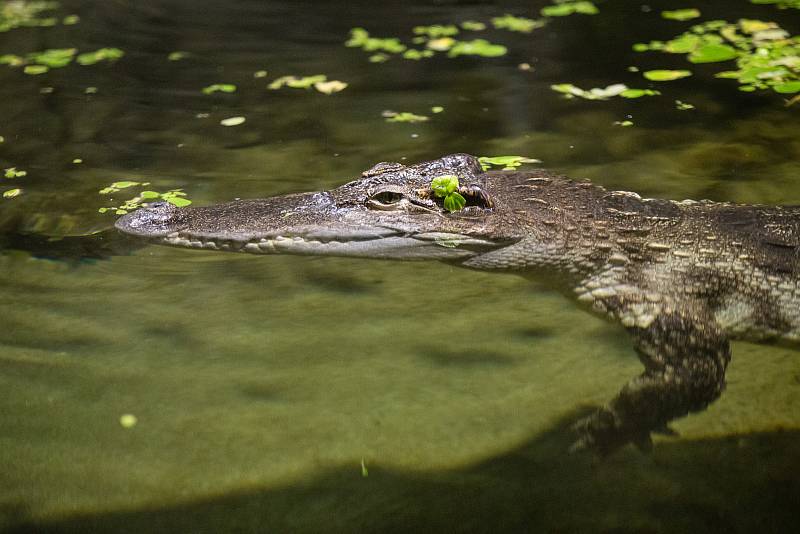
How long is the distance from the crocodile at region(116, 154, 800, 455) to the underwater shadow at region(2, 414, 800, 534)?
0.65 feet

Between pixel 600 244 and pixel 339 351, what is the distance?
4.07 ft

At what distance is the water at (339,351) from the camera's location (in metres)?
2.46

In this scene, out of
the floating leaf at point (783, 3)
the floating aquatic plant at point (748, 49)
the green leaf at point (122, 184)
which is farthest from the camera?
the floating leaf at point (783, 3)

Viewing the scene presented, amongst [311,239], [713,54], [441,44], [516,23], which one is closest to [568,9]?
[516,23]

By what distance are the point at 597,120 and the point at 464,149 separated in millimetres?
1075

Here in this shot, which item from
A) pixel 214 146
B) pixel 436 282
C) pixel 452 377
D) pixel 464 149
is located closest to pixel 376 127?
pixel 464 149

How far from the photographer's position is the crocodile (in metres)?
2.92

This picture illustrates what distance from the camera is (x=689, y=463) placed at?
2.61 meters

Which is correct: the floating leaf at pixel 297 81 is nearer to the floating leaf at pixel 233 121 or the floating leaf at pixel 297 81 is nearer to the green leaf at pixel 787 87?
the floating leaf at pixel 233 121

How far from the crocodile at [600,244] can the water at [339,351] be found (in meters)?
0.16

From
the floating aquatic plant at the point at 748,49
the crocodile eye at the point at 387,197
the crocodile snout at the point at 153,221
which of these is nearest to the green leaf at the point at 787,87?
the floating aquatic plant at the point at 748,49

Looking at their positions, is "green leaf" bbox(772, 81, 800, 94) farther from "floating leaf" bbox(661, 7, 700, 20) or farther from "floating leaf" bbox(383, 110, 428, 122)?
"floating leaf" bbox(383, 110, 428, 122)

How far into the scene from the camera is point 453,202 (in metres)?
3.38

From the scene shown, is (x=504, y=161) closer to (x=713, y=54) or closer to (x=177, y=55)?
(x=713, y=54)
